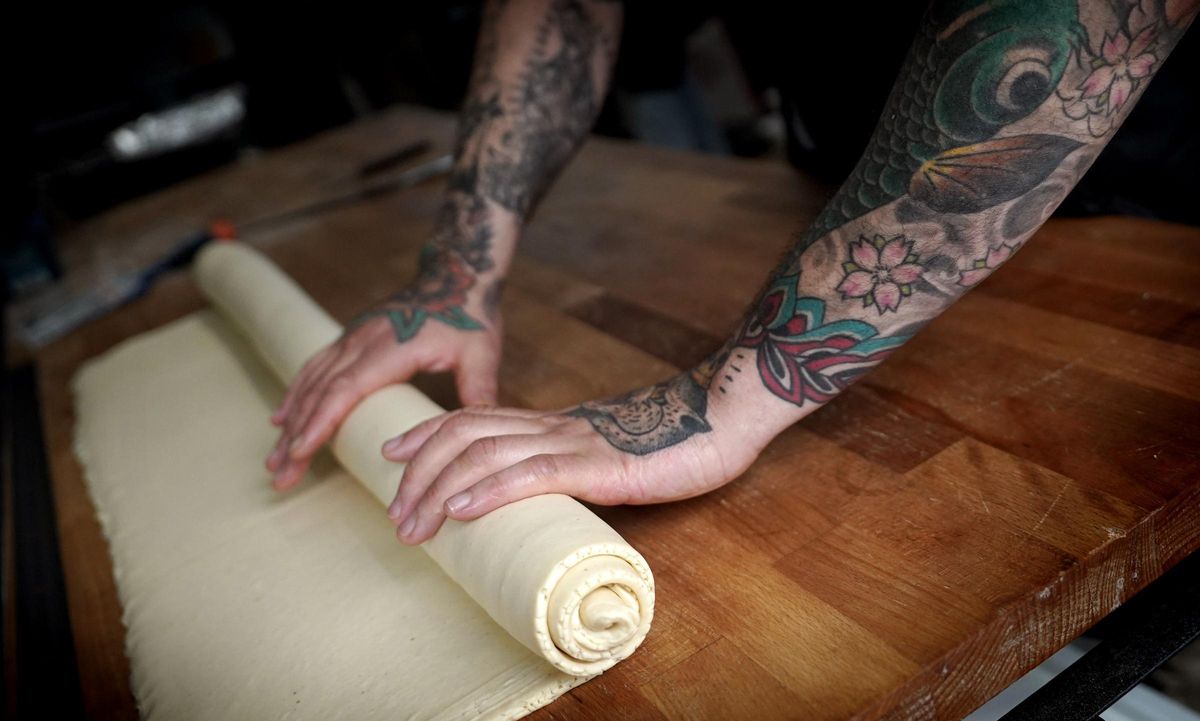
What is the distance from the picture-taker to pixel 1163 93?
50.1 inches

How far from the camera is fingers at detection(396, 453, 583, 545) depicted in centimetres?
80

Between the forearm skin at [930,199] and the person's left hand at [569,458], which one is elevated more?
the forearm skin at [930,199]

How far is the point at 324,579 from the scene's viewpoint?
952 mm

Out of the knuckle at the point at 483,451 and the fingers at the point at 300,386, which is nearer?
the knuckle at the point at 483,451

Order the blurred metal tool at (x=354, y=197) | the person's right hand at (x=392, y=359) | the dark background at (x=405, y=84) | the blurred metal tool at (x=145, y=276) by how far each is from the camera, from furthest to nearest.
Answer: the blurred metal tool at (x=354, y=197) < the blurred metal tool at (x=145, y=276) < the dark background at (x=405, y=84) < the person's right hand at (x=392, y=359)

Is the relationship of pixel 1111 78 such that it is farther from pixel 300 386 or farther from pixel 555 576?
pixel 300 386

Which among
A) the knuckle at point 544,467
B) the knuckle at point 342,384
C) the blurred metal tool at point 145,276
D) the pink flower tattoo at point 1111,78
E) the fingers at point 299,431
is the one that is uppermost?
the pink flower tattoo at point 1111,78

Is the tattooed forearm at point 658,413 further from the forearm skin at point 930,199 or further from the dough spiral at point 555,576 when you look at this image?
the dough spiral at point 555,576

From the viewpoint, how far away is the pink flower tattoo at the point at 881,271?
32.3 inches

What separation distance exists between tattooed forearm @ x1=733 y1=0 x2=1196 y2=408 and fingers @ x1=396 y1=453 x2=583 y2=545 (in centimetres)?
22

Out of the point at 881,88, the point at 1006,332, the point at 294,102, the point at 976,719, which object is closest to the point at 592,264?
the point at 881,88

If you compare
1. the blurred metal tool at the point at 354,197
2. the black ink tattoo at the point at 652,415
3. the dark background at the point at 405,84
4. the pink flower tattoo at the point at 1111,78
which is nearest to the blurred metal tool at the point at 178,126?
the dark background at the point at 405,84

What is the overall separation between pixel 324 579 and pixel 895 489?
2.01 ft

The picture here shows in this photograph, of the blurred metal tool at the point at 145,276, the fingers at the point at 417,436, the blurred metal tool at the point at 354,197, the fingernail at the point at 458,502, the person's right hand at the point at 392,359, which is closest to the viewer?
the fingernail at the point at 458,502
